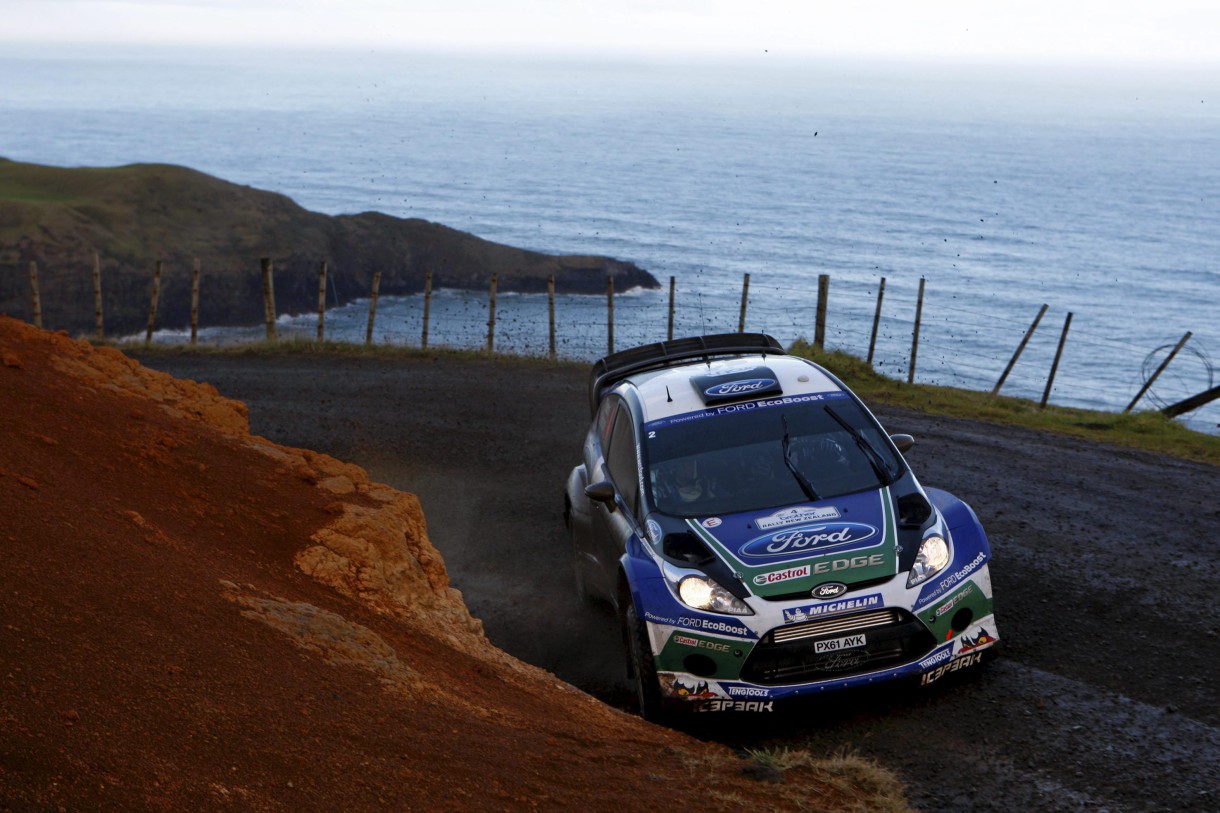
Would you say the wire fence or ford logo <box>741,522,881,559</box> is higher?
ford logo <box>741,522,881,559</box>

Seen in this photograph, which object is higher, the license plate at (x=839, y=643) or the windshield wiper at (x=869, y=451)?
the windshield wiper at (x=869, y=451)


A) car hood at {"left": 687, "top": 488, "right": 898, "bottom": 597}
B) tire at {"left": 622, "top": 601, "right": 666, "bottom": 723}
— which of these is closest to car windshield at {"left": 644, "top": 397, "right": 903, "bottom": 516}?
car hood at {"left": 687, "top": 488, "right": 898, "bottom": 597}

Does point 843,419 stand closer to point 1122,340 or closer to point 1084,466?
point 1084,466

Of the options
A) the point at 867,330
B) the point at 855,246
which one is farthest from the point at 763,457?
the point at 855,246

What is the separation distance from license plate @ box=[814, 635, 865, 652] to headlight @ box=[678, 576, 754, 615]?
0.44 metres

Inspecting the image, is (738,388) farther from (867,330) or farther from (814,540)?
(867,330)

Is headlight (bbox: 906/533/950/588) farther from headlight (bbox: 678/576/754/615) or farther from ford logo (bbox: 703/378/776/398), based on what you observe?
ford logo (bbox: 703/378/776/398)

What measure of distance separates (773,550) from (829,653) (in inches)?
26.1

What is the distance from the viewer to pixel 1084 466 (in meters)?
13.7

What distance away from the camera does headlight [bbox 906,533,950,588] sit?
647 cm

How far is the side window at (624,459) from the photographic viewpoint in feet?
25.1

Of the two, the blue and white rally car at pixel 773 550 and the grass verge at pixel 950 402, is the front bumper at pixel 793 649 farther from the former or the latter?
the grass verge at pixel 950 402

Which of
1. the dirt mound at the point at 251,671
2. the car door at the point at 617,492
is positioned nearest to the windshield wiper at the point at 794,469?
the car door at the point at 617,492

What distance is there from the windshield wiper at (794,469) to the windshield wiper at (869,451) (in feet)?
1.24
